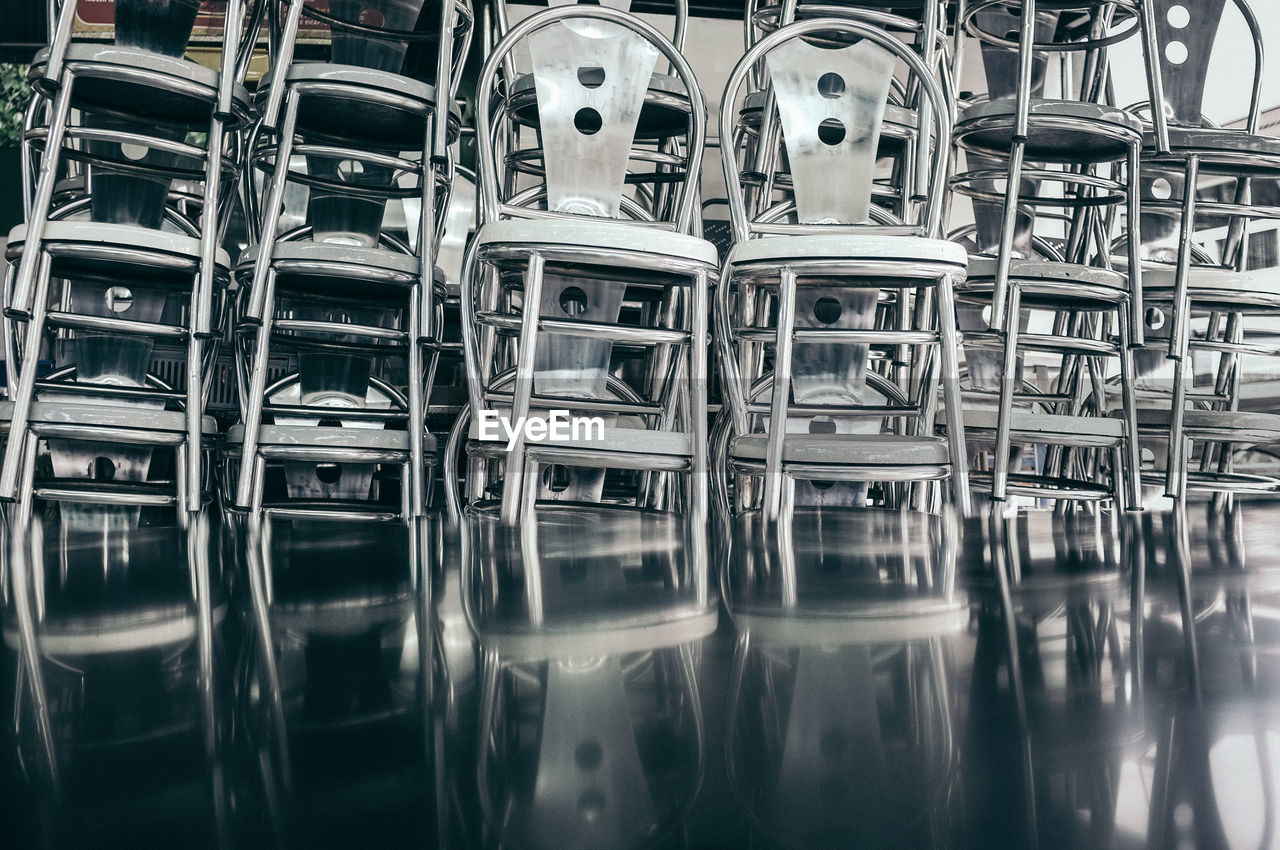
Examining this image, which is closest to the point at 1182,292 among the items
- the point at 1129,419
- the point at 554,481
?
the point at 1129,419

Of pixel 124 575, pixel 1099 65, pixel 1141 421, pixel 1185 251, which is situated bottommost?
pixel 124 575

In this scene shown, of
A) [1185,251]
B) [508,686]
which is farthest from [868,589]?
[1185,251]

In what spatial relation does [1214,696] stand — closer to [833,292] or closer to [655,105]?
[833,292]

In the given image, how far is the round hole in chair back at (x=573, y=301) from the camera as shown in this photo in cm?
181

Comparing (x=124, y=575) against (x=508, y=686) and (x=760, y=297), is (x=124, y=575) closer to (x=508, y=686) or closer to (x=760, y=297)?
(x=508, y=686)

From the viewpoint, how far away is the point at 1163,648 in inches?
23.5

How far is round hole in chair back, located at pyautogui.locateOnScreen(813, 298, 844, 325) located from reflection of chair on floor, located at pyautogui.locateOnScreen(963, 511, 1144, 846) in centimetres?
90

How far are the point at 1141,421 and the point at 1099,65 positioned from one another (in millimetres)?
840

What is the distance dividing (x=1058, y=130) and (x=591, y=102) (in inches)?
33.8

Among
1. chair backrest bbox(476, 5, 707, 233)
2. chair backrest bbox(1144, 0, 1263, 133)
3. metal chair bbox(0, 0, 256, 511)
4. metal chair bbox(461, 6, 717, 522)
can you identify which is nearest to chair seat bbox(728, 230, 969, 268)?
metal chair bbox(461, 6, 717, 522)

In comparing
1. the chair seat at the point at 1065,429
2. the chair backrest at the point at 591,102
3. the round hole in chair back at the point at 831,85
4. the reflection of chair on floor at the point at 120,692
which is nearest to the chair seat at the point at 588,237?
the chair backrest at the point at 591,102

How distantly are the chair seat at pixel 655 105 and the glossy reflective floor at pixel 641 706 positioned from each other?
111cm

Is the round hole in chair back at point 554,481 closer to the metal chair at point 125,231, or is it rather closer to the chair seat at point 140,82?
the metal chair at point 125,231

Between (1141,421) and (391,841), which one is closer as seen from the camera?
(391,841)
